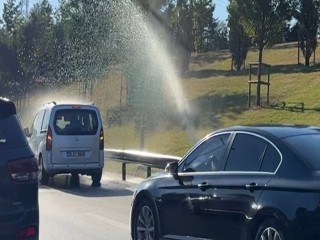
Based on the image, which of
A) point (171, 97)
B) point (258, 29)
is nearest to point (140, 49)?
point (258, 29)

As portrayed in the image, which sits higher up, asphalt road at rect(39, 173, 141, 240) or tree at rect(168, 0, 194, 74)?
tree at rect(168, 0, 194, 74)

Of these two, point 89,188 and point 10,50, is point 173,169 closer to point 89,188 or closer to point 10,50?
point 89,188


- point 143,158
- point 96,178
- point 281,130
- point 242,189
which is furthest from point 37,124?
point 242,189

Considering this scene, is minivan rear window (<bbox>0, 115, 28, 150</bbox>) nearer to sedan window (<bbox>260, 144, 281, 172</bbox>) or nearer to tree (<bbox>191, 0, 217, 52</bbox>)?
sedan window (<bbox>260, 144, 281, 172</bbox>)

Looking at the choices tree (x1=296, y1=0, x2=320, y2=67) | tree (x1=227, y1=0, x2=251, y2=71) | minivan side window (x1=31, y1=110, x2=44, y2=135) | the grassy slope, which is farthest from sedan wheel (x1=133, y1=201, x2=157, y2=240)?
tree (x1=227, y1=0, x2=251, y2=71)

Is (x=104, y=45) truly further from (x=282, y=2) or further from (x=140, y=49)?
(x=282, y=2)

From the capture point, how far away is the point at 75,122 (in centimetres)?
1802

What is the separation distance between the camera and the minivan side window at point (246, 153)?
24.6 ft

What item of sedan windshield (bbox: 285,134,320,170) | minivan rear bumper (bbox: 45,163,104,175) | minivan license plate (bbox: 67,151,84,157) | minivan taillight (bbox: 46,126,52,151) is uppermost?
sedan windshield (bbox: 285,134,320,170)

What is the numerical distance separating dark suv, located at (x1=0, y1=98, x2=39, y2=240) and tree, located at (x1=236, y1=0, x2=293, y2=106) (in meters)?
29.3

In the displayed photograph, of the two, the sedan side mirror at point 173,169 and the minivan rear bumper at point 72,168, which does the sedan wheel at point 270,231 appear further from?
the minivan rear bumper at point 72,168

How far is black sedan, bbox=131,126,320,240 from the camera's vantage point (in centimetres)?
669

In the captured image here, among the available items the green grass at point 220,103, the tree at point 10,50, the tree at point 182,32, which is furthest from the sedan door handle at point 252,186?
the tree at point 10,50

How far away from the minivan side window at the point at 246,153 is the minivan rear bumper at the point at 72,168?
10.3 m
